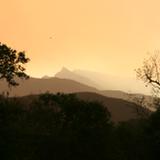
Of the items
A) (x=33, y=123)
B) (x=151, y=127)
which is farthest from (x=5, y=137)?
(x=151, y=127)

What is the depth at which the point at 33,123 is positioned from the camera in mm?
55594

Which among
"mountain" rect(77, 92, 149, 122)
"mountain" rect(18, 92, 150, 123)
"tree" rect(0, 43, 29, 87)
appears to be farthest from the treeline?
"mountain" rect(77, 92, 149, 122)

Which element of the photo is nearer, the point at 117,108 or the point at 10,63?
the point at 10,63

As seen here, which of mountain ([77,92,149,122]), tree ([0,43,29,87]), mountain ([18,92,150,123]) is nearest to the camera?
tree ([0,43,29,87])

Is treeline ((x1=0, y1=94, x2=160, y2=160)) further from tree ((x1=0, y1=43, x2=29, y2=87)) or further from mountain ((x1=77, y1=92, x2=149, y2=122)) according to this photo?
mountain ((x1=77, y1=92, x2=149, y2=122))

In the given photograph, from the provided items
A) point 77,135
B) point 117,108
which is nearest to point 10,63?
point 77,135

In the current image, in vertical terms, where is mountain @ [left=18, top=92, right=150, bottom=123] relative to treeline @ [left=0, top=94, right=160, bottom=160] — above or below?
above

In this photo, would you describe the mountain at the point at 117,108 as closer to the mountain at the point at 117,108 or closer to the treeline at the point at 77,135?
the mountain at the point at 117,108

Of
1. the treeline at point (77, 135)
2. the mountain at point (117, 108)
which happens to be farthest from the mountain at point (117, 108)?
the treeline at point (77, 135)

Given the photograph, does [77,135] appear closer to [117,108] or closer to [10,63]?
[10,63]

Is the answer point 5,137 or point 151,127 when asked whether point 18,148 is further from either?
point 151,127

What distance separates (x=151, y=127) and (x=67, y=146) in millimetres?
9014

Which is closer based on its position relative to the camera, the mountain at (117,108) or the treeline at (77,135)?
the treeline at (77,135)

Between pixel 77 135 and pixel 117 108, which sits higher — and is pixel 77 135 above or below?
below
